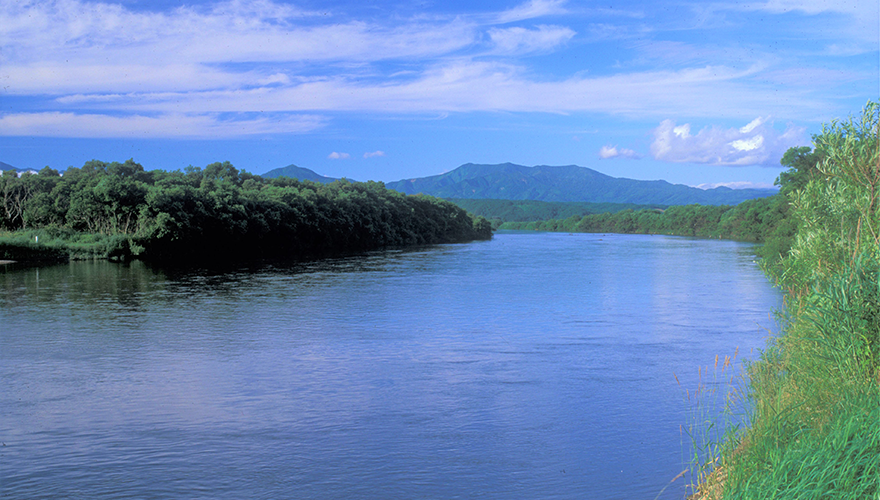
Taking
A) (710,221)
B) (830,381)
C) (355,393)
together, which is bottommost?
(355,393)

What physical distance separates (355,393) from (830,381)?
27.2 feet

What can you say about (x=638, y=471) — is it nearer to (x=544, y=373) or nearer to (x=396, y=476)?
(x=396, y=476)

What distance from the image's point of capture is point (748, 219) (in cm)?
11431

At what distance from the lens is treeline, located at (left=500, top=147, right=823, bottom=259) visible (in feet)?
146

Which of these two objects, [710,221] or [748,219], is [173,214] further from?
[710,221]

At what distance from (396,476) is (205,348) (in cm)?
1030

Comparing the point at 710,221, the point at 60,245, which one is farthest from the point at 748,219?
the point at 60,245

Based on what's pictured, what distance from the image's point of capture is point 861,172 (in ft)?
42.0

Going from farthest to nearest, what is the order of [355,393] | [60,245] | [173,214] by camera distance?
[173,214] → [60,245] → [355,393]

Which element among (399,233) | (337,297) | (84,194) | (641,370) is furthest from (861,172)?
(399,233)

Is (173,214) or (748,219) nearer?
(173,214)

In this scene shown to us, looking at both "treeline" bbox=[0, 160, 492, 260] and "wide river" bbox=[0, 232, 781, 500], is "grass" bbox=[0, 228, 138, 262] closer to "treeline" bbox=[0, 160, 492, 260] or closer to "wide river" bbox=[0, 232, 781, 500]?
"treeline" bbox=[0, 160, 492, 260]

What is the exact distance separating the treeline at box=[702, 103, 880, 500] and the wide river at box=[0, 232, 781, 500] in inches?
65.5

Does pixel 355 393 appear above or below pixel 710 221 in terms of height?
below
